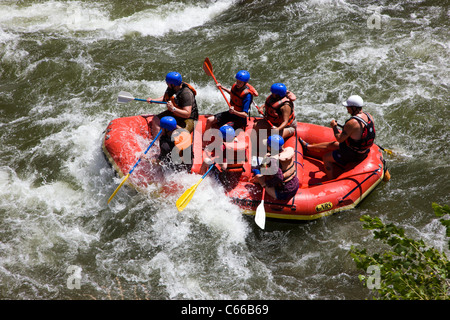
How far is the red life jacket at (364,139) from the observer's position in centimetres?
613

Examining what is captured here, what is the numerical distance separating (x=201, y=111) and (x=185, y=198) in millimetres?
3555

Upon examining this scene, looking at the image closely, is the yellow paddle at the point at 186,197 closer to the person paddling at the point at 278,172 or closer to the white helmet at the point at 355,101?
the person paddling at the point at 278,172

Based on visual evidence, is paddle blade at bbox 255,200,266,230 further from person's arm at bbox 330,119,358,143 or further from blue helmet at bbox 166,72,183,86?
blue helmet at bbox 166,72,183,86

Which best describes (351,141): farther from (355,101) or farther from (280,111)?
(280,111)

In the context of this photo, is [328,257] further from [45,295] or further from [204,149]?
[45,295]

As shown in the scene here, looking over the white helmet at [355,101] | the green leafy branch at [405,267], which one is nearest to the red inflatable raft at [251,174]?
the white helmet at [355,101]

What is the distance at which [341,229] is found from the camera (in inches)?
251

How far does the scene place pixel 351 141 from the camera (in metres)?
6.32

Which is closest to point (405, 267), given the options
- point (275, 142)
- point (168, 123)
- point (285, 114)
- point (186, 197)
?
point (275, 142)

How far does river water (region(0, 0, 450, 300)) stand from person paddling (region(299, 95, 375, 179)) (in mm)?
908

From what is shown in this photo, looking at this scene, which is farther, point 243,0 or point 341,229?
point 243,0
